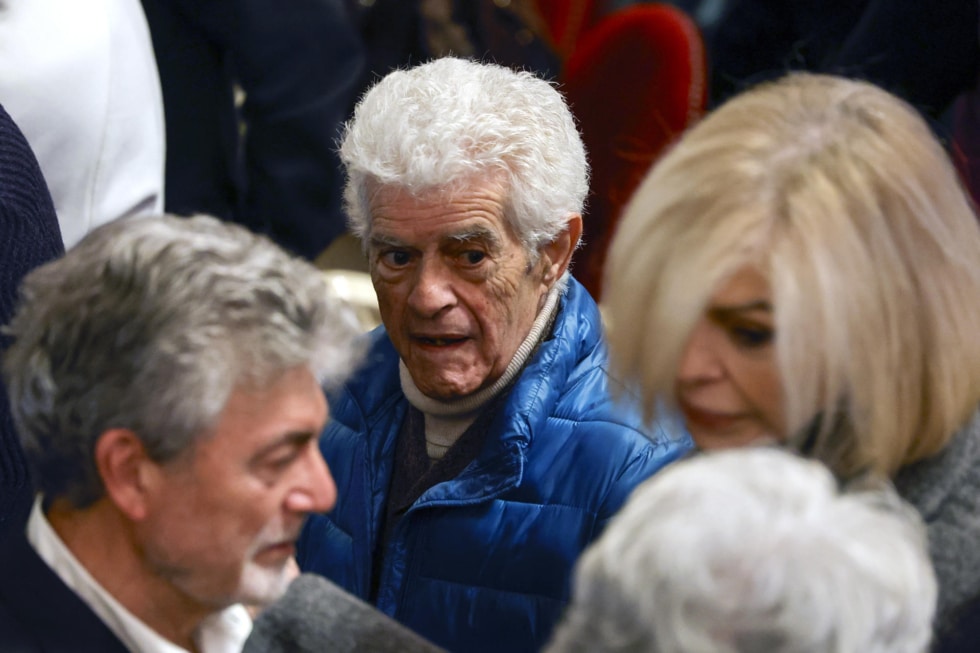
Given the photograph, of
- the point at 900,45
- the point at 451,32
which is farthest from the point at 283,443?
the point at 451,32

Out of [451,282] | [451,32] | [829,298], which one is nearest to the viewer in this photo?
[829,298]

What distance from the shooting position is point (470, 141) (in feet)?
6.66

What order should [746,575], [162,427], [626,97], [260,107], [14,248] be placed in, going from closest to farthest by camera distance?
[746,575]
[162,427]
[14,248]
[626,97]
[260,107]

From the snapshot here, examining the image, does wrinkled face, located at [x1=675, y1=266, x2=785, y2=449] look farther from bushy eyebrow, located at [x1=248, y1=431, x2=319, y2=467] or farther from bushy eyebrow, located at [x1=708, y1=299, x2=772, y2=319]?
bushy eyebrow, located at [x1=248, y1=431, x2=319, y2=467]

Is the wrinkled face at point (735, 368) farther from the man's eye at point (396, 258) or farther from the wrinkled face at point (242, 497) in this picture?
the man's eye at point (396, 258)

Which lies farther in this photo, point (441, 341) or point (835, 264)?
point (441, 341)

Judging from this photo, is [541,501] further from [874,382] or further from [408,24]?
[408,24]

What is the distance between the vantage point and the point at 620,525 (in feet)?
3.33

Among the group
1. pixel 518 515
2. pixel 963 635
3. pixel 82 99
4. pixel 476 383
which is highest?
pixel 963 635

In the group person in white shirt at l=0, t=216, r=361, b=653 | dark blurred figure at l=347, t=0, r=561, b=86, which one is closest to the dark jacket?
person in white shirt at l=0, t=216, r=361, b=653

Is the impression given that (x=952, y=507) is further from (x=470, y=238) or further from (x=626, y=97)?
(x=626, y=97)

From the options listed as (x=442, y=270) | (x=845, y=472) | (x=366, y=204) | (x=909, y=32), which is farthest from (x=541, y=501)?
(x=909, y=32)

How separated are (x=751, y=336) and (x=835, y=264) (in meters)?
0.11

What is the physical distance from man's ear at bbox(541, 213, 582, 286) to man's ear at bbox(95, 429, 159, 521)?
94cm
